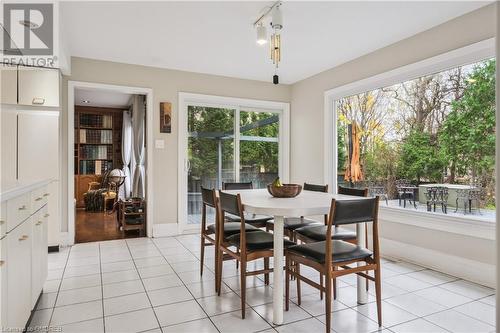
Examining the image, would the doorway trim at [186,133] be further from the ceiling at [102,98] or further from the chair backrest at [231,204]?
the chair backrest at [231,204]

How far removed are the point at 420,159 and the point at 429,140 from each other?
232 millimetres

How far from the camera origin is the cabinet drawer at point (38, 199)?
210 cm

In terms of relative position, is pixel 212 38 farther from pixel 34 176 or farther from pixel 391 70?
pixel 34 176

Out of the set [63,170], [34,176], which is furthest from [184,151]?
[34,176]

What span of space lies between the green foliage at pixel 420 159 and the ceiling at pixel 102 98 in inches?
193

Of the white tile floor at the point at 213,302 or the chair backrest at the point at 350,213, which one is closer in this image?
the chair backrest at the point at 350,213

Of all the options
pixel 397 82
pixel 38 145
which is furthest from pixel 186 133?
pixel 397 82

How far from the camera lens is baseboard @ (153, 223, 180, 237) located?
4.53 metres

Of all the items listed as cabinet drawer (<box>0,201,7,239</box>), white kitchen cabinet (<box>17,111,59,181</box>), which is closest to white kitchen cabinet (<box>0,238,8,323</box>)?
cabinet drawer (<box>0,201,7,239</box>)

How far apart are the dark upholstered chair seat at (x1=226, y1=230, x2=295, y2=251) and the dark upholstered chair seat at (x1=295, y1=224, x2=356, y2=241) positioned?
24 cm

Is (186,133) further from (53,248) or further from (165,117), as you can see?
(53,248)

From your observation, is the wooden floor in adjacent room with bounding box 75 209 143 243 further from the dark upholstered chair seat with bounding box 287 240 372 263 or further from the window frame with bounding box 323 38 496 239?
the dark upholstered chair seat with bounding box 287 240 372 263

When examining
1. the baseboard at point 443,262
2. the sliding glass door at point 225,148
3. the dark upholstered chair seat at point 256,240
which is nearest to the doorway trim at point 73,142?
the sliding glass door at point 225,148

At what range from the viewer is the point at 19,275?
1723mm
